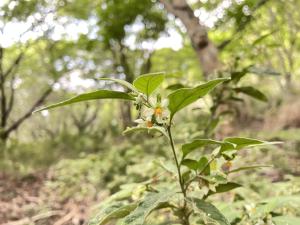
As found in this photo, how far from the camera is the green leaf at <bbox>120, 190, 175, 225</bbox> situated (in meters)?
1.21

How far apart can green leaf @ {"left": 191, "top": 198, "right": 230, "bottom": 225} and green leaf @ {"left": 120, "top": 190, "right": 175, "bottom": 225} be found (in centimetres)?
9

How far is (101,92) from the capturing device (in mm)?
1178

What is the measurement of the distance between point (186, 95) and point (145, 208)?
37 cm

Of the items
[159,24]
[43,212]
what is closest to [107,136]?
[159,24]

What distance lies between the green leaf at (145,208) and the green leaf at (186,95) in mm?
278

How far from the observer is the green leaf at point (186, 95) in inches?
45.6

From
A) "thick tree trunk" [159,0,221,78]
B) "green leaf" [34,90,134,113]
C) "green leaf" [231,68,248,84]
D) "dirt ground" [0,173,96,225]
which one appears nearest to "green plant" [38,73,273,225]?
"green leaf" [34,90,134,113]

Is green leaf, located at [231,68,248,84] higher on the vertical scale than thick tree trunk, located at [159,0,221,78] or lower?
lower

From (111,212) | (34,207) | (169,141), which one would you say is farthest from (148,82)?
(34,207)

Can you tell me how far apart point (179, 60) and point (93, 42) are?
11.3 ft

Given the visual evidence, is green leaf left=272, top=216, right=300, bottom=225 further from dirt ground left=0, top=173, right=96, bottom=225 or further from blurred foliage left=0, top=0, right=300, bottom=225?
dirt ground left=0, top=173, right=96, bottom=225

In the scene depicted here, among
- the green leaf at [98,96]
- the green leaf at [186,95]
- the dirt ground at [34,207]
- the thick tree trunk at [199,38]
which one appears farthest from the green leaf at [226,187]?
the thick tree trunk at [199,38]

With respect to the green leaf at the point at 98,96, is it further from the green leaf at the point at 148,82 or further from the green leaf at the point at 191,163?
the green leaf at the point at 191,163

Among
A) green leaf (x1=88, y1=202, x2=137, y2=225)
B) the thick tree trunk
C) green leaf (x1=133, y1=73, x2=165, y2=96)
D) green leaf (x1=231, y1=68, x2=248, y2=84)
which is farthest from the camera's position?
the thick tree trunk
